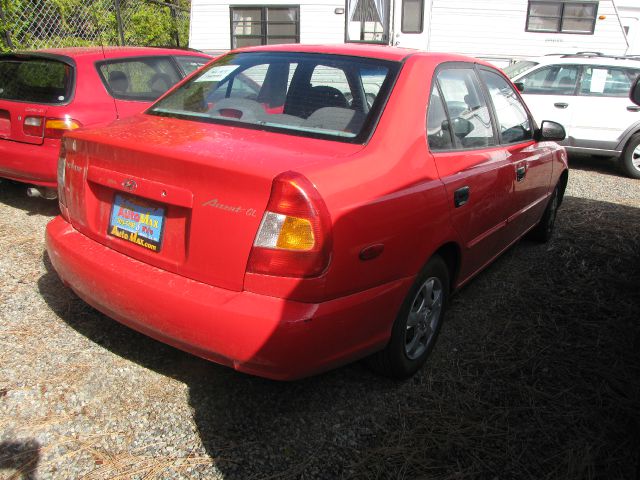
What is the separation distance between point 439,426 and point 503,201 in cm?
156

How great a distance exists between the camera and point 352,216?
7.08 ft

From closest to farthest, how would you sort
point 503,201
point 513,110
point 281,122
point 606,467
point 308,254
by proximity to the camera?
point 308,254, point 606,467, point 281,122, point 503,201, point 513,110

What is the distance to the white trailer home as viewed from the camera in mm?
11594

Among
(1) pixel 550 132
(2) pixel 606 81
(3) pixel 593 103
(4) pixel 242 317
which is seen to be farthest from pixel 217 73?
(2) pixel 606 81

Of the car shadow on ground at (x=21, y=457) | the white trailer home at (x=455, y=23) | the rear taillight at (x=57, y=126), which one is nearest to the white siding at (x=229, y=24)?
the white trailer home at (x=455, y=23)

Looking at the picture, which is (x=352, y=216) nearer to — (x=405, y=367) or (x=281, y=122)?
(x=281, y=122)

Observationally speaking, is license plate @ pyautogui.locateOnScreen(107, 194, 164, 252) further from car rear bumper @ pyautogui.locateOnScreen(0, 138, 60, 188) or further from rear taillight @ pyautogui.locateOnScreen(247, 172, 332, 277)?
car rear bumper @ pyautogui.locateOnScreen(0, 138, 60, 188)

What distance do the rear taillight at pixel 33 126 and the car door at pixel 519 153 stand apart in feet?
11.1

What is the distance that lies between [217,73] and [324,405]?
6.38 feet

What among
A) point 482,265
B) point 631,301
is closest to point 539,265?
point 631,301

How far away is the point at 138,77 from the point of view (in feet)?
17.9

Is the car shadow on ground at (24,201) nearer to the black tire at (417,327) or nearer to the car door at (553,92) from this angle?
the black tire at (417,327)

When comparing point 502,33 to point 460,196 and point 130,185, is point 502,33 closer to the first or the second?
point 460,196

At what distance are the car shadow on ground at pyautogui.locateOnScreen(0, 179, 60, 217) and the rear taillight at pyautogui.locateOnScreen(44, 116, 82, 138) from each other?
2.42 feet
